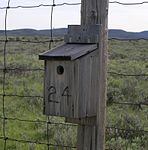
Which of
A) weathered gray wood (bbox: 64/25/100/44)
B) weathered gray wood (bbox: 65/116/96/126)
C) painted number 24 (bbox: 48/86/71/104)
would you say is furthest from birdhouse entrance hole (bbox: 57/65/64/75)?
weathered gray wood (bbox: 65/116/96/126)

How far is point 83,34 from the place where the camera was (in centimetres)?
312

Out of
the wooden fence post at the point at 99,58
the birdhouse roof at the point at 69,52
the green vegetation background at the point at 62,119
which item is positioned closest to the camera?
the birdhouse roof at the point at 69,52

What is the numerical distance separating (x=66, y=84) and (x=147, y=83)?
7111 millimetres

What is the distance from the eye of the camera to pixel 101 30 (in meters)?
3.09

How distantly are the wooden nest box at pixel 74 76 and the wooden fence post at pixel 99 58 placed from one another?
4 cm

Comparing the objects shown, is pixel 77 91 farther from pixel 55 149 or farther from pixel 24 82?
pixel 24 82

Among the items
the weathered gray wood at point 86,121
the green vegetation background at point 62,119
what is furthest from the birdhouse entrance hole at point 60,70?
the green vegetation background at point 62,119

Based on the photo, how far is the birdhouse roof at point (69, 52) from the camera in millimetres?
2989

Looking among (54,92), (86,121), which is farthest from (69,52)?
(86,121)

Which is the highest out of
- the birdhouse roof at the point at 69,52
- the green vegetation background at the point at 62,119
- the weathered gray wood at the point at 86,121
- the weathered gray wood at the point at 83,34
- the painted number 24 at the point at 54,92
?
the weathered gray wood at the point at 83,34

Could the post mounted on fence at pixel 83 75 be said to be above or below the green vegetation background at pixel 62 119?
above

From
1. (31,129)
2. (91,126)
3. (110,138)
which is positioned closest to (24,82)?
(31,129)

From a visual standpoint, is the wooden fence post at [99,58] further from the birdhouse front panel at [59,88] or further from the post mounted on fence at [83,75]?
the birdhouse front panel at [59,88]

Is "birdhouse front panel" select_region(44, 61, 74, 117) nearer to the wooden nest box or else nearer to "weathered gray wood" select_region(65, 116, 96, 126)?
the wooden nest box
